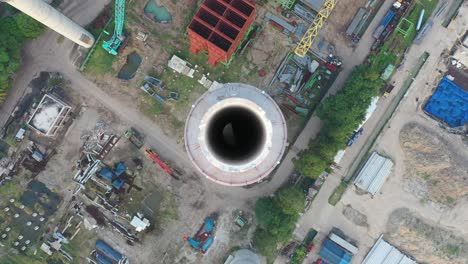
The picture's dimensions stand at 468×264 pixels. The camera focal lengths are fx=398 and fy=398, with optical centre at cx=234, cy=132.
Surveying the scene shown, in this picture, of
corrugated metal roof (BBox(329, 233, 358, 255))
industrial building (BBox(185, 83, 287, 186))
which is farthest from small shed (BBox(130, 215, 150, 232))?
corrugated metal roof (BBox(329, 233, 358, 255))

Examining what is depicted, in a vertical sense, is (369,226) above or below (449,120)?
below

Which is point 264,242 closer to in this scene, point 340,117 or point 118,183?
point 340,117

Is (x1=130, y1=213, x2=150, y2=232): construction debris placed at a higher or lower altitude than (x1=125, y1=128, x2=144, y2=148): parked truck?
lower

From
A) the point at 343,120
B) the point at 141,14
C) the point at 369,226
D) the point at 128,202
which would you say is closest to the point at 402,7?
the point at 343,120

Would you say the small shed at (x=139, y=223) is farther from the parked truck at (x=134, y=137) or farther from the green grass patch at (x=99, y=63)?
the green grass patch at (x=99, y=63)

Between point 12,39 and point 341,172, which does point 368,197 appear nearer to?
point 341,172

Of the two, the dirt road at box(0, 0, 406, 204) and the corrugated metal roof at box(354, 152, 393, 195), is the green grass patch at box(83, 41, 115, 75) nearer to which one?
the dirt road at box(0, 0, 406, 204)
